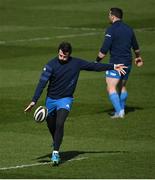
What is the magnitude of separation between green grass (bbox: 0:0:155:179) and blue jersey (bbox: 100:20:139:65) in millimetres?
1461

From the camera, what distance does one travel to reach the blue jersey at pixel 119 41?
Answer: 2427 centimetres

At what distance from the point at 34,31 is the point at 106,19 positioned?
5.23 meters

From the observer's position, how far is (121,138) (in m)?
21.6

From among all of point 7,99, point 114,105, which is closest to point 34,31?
point 7,99

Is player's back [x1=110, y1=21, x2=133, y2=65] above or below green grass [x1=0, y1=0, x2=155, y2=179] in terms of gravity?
above

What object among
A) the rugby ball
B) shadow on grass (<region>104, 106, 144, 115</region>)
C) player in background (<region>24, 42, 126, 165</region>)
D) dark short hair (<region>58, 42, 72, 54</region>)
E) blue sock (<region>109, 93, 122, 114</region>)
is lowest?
shadow on grass (<region>104, 106, 144, 115</region>)

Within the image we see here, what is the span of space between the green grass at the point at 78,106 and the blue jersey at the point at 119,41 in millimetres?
1461

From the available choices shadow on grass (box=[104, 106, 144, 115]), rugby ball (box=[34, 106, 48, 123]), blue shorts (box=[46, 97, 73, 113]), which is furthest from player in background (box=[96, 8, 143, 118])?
rugby ball (box=[34, 106, 48, 123])

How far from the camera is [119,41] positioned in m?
24.4

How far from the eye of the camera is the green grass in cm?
1853

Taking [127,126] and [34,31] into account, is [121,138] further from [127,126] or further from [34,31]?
[34,31]

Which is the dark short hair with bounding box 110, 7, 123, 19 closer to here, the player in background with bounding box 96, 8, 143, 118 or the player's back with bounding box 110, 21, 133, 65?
the player in background with bounding box 96, 8, 143, 118

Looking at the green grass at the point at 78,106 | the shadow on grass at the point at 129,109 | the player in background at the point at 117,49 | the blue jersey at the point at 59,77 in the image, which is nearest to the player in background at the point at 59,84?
the blue jersey at the point at 59,77

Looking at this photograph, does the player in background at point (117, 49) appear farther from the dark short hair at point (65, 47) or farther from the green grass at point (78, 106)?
the dark short hair at point (65, 47)
